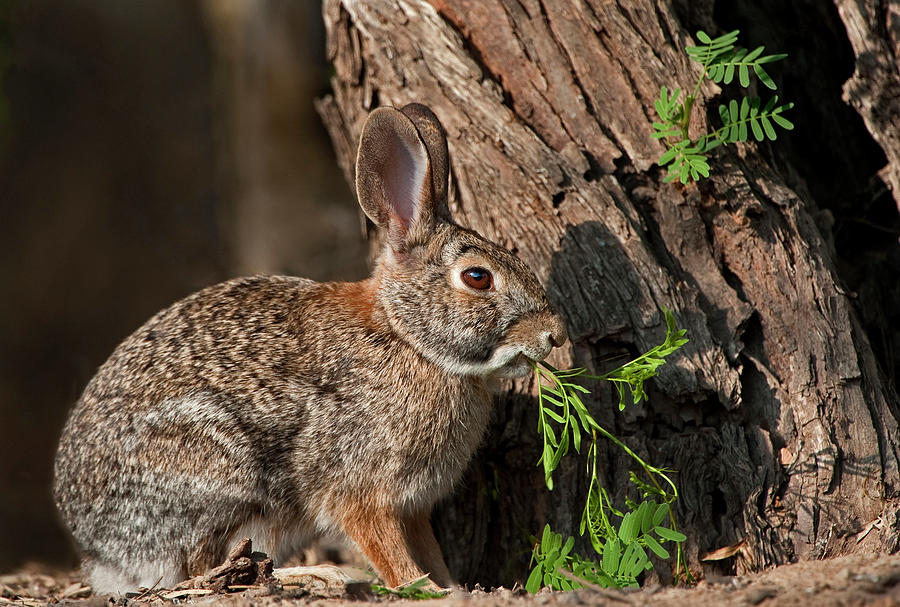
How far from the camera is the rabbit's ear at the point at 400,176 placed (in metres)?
5.01

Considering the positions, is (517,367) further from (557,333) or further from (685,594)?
(685,594)

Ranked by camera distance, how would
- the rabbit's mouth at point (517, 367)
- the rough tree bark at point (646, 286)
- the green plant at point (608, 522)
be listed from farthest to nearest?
Answer: the rough tree bark at point (646, 286)
the rabbit's mouth at point (517, 367)
the green plant at point (608, 522)

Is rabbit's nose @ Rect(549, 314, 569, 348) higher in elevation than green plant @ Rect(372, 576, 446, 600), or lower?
higher

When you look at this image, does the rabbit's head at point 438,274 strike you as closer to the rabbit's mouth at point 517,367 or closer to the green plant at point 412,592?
the rabbit's mouth at point 517,367

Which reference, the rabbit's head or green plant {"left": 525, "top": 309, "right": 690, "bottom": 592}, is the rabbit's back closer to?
the rabbit's head

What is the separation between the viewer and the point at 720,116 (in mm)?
5406

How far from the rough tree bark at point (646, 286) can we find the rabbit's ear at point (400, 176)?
77 centimetres

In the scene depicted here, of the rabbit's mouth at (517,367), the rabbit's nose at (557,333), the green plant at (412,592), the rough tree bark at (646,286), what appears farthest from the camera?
the rough tree bark at (646,286)

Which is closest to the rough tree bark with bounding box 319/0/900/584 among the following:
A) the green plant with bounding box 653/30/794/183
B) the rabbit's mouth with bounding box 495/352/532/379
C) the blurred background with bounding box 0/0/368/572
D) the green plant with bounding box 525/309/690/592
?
the green plant with bounding box 653/30/794/183

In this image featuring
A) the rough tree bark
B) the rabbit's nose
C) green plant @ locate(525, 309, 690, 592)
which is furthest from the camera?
the rough tree bark

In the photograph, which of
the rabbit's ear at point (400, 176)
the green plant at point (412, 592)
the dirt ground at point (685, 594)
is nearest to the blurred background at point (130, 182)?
the rabbit's ear at point (400, 176)

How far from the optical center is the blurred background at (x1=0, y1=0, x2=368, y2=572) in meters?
9.90

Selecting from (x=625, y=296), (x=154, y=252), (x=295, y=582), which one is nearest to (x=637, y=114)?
(x=625, y=296)

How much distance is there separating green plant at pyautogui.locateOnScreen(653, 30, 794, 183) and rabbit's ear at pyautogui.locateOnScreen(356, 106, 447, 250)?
4.36 ft
